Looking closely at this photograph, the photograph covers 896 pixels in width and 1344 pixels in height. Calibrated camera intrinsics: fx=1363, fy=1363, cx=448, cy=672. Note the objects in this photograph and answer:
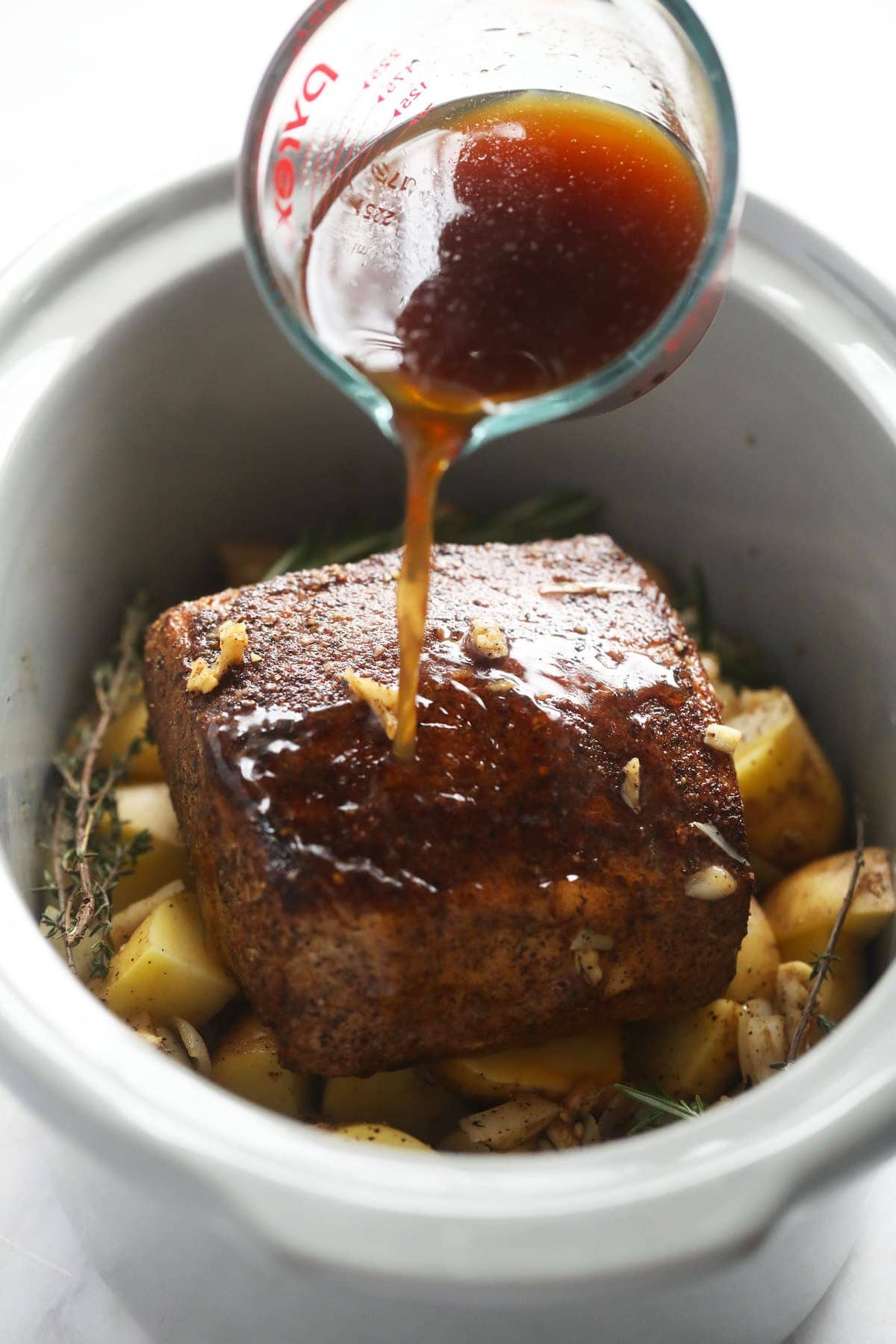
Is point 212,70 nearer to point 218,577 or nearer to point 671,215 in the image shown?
point 218,577

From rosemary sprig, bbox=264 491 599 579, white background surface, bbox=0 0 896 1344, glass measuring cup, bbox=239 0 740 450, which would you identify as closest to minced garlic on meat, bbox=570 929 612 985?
glass measuring cup, bbox=239 0 740 450

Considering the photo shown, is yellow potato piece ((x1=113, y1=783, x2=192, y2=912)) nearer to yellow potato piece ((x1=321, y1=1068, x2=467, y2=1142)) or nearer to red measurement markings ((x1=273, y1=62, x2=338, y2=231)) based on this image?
yellow potato piece ((x1=321, y1=1068, x2=467, y2=1142))

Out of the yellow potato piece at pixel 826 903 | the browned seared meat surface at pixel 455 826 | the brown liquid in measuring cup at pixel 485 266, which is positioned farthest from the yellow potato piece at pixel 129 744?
the yellow potato piece at pixel 826 903

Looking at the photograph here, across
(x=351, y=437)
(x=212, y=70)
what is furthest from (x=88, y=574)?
(x=212, y=70)

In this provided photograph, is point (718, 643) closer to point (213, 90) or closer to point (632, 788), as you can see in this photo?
point (632, 788)

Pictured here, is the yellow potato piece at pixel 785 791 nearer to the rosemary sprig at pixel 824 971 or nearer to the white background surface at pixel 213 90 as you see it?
the rosemary sprig at pixel 824 971
